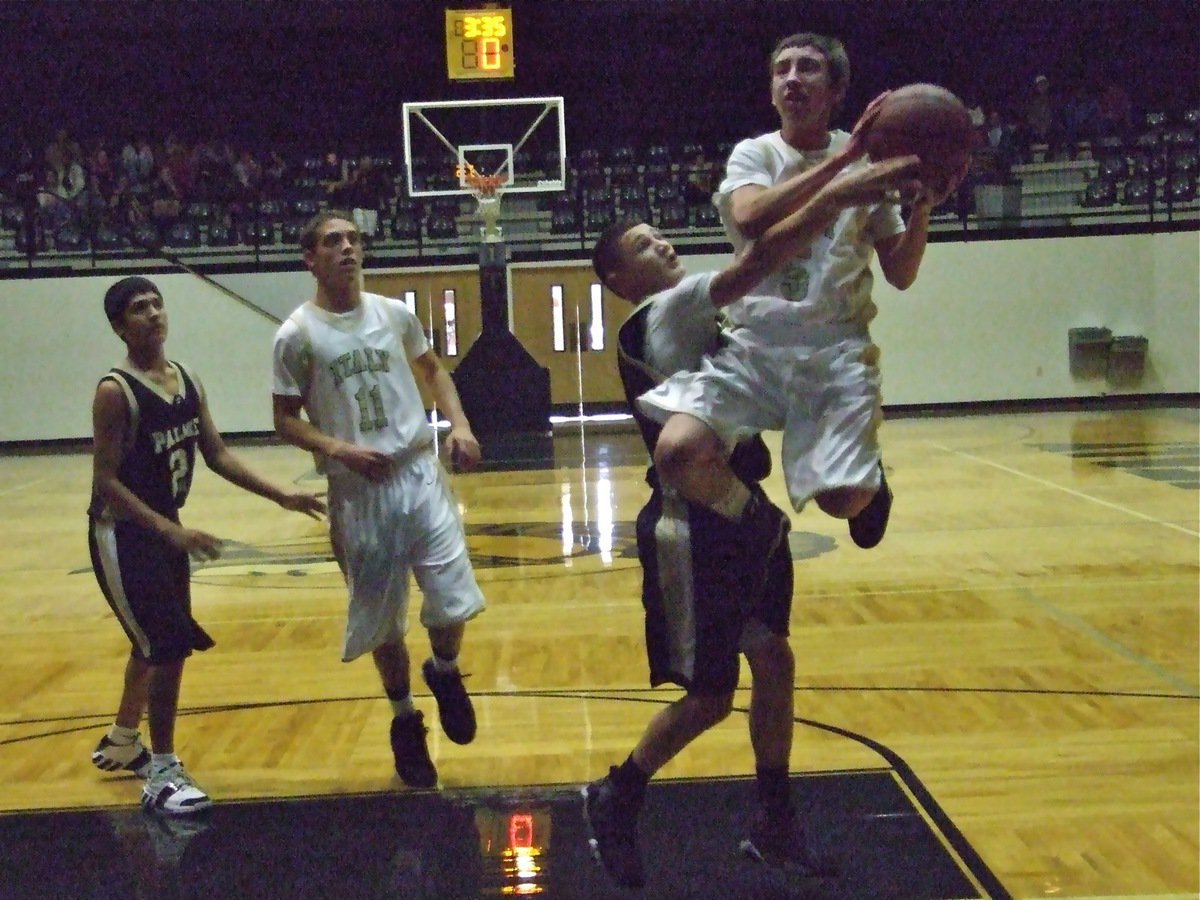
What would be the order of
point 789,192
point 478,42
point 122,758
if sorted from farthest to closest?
point 478,42 → point 122,758 → point 789,192

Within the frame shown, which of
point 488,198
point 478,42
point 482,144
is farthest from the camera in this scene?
point 482,144

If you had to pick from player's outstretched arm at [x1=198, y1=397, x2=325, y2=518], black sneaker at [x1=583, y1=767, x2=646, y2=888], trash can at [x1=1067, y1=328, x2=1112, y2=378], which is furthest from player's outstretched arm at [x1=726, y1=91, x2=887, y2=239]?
trash can at [x1=1067, y1=328, x2=1112, y2=378]

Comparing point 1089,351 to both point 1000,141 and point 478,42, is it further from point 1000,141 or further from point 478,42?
point 478,42

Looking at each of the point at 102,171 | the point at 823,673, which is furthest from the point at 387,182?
the point at 823,673

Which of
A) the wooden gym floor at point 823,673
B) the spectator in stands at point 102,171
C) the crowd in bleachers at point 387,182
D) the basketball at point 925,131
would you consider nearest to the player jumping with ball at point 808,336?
the basketball at point 925,131

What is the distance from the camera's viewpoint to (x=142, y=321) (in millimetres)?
3816

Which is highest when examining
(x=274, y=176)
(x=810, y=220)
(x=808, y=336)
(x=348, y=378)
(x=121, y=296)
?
(x=274, y=176)

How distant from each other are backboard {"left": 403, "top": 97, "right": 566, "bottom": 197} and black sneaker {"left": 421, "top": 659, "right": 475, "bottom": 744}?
1270 cm

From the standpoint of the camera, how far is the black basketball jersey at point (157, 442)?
3.80m

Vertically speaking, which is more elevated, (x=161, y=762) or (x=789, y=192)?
(x=789, y=192)

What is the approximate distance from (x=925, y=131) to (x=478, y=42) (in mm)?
13940

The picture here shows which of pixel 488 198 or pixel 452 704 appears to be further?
pixel 488 198

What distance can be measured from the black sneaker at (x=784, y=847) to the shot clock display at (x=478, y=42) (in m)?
13.7

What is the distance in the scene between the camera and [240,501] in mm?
10742
